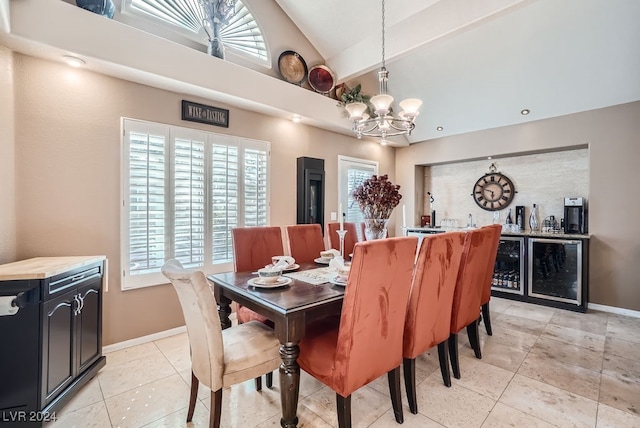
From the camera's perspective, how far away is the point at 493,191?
4980 mm

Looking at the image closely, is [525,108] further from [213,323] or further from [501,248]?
[213,323]

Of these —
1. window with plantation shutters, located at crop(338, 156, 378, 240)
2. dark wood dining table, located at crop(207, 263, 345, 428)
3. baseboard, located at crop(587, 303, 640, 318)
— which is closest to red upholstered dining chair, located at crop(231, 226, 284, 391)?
dark wood dining table, located at crop(207, 263, 345, 428)

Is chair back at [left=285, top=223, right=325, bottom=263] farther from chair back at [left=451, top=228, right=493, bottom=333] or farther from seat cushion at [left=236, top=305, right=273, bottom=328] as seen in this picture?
chair back at [left=451, top=228, right=493, bottom=333]

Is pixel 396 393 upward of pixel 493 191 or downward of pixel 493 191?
downward

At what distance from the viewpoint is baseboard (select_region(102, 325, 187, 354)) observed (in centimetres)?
270

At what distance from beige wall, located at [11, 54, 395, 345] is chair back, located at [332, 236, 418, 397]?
2371 mm

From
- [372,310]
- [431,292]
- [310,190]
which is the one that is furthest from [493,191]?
[372,310]

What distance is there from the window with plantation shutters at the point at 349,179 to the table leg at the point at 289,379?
3353 millimetres

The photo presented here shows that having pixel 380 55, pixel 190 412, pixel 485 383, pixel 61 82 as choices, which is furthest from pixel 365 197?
pixel 61 82

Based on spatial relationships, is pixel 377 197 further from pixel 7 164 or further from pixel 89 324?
pixel 7 164

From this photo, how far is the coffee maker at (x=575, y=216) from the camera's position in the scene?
4.03 meters

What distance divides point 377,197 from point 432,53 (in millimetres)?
2956

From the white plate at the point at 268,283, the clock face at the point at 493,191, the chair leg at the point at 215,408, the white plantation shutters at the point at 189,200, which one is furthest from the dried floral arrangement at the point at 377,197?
the clock face at the point at 493,191

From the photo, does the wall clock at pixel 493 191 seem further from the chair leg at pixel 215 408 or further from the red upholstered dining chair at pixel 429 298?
the chair leg at pixel 215 408
